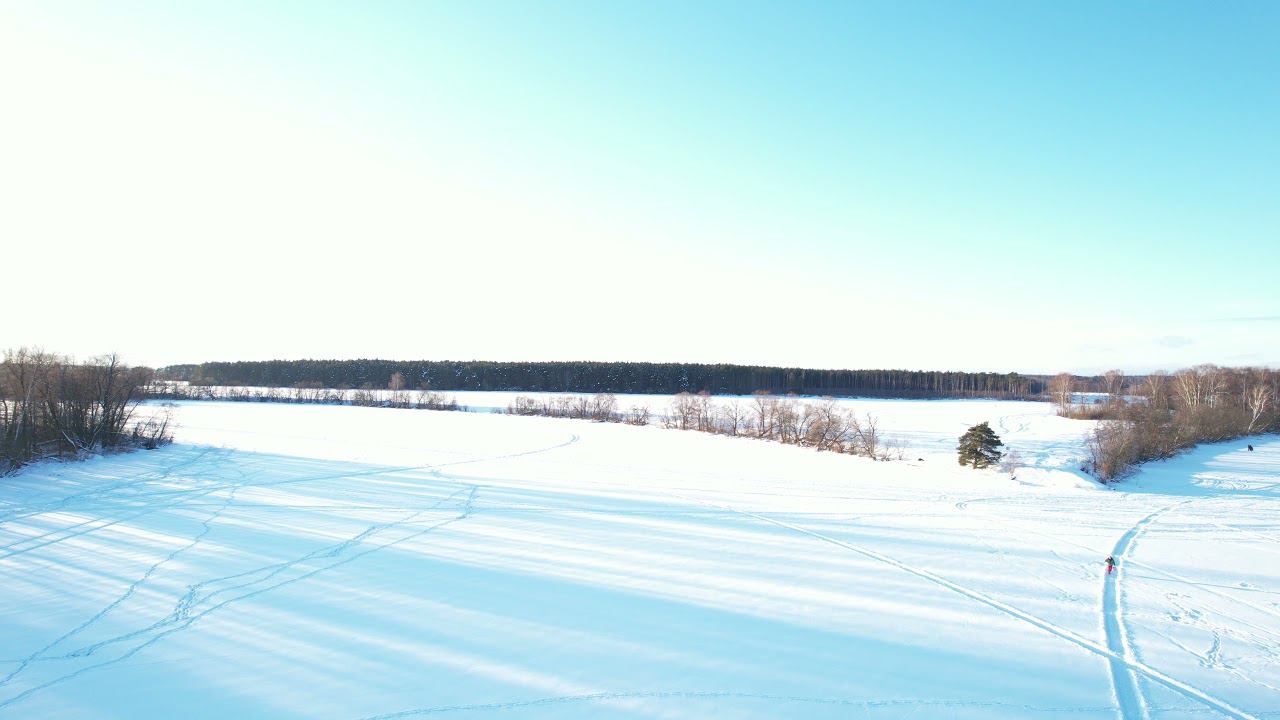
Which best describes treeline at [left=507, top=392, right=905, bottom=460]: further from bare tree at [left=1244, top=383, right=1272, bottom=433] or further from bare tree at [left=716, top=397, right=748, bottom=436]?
bare tree at [left=1244, top=383, right=1272, bottom=433]

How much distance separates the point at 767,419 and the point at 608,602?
3286 cm

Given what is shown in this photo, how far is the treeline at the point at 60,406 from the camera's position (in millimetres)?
14081

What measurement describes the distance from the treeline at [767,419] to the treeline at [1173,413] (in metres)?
7.95

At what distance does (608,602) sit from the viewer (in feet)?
21.5

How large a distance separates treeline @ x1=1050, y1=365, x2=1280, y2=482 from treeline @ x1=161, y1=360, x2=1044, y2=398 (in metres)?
30.2

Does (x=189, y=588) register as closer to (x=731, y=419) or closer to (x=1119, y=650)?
(x=1119, y=650)

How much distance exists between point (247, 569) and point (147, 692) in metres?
3.02

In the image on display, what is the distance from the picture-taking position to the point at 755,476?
1708 centimetres

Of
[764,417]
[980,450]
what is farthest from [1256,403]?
[764,417]

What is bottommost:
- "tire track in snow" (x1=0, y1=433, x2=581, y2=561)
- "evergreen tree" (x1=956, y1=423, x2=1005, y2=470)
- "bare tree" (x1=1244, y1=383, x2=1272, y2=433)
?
"tire track in snow" (x1=0, y1=433, x2=581, y2=561)

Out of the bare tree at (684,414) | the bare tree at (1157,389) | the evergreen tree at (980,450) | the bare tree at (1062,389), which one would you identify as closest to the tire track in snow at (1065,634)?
the evergreen tree at (980,450)

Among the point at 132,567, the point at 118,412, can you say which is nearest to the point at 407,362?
the point at 118,412

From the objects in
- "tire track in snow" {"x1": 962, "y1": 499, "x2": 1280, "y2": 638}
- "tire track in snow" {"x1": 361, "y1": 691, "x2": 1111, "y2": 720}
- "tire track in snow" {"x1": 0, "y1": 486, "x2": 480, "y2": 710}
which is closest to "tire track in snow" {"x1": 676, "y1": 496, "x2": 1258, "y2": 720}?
"tire track in snow" {"x1": 361, "y1": 691, "x2": 1111, "y2": 720}

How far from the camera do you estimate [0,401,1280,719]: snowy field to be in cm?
469
